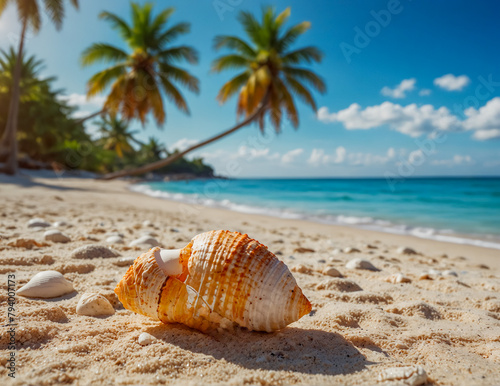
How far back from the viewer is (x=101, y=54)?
16.6 metres

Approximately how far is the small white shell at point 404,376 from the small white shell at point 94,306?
4.87ft

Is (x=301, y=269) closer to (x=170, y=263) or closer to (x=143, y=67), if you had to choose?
(x=170, y=263)

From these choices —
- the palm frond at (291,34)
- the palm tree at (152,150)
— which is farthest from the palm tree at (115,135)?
the palm frond at (291,34)

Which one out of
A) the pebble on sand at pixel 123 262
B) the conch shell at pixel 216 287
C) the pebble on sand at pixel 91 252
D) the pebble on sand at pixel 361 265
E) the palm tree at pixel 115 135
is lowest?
the pebble on sand at pixel 361 265

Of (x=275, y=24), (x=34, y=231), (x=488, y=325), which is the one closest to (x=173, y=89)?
(x=275, y=24)

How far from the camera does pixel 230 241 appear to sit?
1543mm

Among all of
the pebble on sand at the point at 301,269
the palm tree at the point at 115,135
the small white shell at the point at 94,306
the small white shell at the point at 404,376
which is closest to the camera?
the small white shell at the point at 404,376

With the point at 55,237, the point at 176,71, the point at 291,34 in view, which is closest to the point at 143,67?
the point at 176,71

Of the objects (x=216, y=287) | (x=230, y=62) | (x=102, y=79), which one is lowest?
(x=216, y=287)

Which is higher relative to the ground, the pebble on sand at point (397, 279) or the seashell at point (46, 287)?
the seashell at point (46, 287)

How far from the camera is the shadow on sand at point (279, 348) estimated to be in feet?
4.47

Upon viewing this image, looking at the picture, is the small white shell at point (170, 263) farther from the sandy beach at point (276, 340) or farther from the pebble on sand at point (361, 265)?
the pebble on sand at point (361, 265)

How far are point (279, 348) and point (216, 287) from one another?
434 mm

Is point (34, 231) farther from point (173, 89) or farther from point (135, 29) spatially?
point (135, 29)
